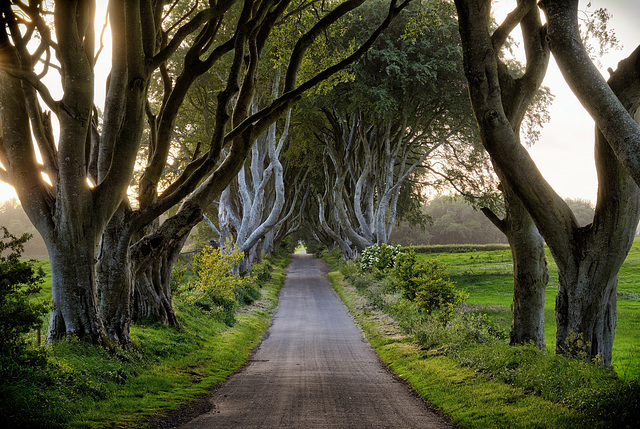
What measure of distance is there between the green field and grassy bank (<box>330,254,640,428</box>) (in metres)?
0.79

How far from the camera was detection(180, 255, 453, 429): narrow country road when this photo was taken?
6.06 meters

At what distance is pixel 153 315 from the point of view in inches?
440

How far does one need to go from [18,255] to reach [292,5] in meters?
11.0

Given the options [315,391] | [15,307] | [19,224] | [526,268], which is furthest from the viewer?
[19,224]

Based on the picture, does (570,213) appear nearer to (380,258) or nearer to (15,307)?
(15,307)

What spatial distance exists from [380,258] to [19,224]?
72787 millimetres

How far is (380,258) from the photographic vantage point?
24.0m

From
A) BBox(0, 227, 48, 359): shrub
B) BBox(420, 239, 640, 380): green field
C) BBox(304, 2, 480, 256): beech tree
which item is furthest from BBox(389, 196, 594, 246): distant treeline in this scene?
BBox(0, 227, 48, 359): shrub

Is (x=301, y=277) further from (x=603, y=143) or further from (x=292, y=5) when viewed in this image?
(x=603, y=143)

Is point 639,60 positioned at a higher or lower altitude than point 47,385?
higher

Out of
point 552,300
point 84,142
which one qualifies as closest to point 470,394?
point 84,142

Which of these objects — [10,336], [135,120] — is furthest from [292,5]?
[10,336]

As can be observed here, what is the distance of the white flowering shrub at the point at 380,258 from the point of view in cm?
2357

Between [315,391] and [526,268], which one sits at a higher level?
[526,268]
